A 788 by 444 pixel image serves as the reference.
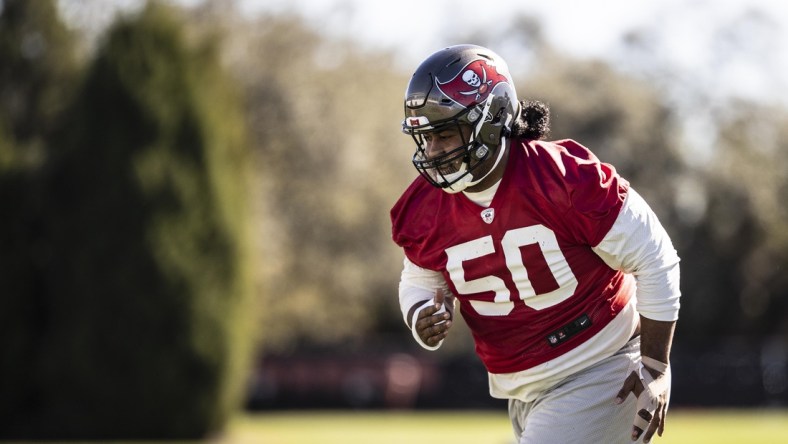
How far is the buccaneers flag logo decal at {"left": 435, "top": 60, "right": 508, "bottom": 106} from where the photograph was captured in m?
4.60

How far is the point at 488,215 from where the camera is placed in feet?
Answer: 15.2

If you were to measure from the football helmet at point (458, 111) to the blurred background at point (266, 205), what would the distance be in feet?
41.5

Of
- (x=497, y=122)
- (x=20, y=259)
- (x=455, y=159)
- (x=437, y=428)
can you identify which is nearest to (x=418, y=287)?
(x=455, y=159)

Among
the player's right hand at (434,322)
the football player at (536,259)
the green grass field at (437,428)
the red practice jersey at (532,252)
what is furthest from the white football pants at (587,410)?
the green grass field at (437,428)

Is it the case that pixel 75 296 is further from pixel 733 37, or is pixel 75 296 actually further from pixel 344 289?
pixel 733 37

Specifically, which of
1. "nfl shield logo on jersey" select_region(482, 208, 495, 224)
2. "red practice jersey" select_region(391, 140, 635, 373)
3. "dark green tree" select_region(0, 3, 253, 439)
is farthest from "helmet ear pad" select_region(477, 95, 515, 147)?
"dark green tree" select_region(0, 3, 253, 439)

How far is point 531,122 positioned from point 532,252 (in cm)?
61

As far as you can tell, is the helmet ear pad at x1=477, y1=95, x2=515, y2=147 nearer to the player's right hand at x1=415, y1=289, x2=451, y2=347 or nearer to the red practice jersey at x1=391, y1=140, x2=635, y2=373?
the red practice jersey at x1=391, y1=140, x2=635, y2=373

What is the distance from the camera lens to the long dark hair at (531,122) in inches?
189

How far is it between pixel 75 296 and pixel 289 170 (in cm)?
997

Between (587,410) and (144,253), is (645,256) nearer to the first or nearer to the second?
(587,410)

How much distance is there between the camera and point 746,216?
32906mm

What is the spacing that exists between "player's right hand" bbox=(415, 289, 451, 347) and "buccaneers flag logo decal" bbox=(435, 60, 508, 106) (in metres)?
0.80

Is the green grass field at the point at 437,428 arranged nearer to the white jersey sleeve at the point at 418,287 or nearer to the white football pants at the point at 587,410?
the white jersey sleeve at the point at 418,287
